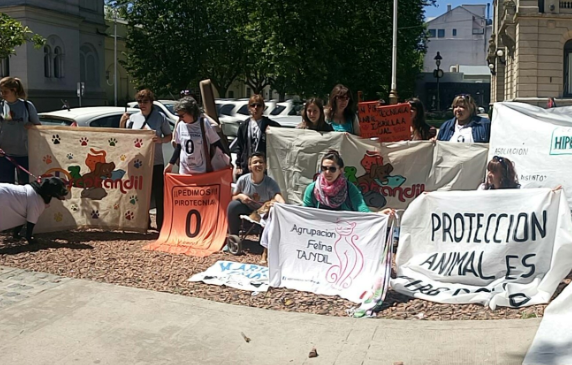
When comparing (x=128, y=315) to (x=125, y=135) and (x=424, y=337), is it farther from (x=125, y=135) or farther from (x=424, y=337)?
(x=125, y=135)

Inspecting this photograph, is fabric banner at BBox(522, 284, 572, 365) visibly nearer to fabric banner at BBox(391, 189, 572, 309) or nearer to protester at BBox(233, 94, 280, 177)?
fabric banner at BBox(391, 189, 572, 309)

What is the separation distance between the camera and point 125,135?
8.37 meters

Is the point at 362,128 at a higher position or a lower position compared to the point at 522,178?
higher

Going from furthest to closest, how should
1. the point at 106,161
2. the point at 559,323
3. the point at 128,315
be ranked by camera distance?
the point at 106,161, the point at 128,315, the point at 559,323

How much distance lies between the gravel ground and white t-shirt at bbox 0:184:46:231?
0.34 m

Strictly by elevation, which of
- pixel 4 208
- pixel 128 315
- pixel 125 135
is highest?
pixel 125 135

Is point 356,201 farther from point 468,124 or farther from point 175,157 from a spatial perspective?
point 175,157

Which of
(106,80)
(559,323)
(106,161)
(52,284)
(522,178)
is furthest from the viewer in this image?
(106,80)

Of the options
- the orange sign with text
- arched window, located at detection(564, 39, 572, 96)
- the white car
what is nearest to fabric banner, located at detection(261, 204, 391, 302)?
the orange sign with text

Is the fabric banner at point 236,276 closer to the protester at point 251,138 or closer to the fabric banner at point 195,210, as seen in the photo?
the fabric banner at point 195,210

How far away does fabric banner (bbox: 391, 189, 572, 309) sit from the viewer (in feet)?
18.7

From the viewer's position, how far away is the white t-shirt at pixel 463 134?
769cm

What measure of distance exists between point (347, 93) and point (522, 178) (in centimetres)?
222

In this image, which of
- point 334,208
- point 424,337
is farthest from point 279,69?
point 424,337
